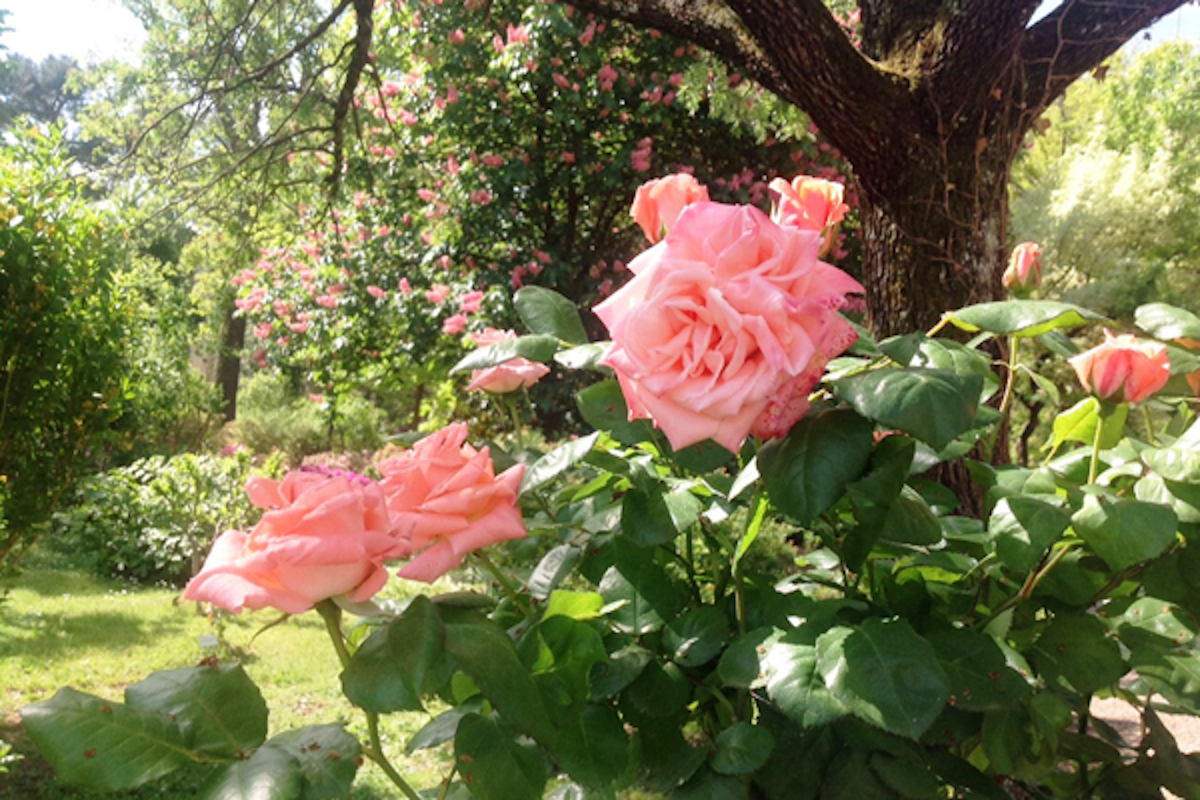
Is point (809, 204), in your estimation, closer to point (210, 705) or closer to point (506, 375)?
point (506, 375)

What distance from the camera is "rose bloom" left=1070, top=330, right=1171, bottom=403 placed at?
64 centimetres

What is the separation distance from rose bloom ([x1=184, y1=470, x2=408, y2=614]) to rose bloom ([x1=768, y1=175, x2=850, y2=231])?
1.27 ft

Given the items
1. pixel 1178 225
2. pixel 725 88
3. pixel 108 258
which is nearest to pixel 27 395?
pixel 108 258

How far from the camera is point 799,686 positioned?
56cm

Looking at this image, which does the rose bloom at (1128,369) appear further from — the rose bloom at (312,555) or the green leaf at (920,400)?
the rose bloom at (312,555)

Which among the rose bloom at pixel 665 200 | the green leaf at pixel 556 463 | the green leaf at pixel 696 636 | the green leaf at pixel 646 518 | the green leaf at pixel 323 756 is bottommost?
the green leaf at pixel 696 636

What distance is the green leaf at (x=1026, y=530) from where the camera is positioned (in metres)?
0.56

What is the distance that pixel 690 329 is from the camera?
551mm

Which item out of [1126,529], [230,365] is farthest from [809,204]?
[230,365]

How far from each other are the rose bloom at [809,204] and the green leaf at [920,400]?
0.68 feet

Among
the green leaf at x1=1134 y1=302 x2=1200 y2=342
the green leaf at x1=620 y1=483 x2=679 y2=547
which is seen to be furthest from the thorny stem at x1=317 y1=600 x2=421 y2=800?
the green leaf at x1=1134 y1=302 x2=1200 y2=342

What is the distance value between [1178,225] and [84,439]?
41.0ft

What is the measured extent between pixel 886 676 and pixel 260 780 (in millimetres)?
369

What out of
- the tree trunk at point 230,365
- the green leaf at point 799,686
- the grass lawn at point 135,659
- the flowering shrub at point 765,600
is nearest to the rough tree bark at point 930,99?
the flowering shrub at point 765,600
